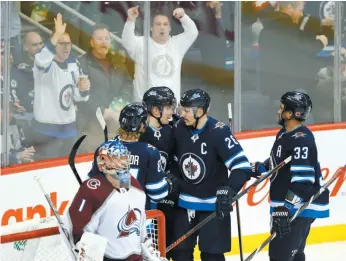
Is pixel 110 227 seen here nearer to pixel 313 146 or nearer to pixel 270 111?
pixel 313 146

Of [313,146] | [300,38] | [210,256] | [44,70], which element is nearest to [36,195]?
[44,70]

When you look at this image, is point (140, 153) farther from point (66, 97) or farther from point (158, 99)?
point (66, 97)

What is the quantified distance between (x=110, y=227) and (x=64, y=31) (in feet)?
8.63

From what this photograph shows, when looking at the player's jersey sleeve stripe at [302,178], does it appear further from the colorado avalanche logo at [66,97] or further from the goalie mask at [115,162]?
the colorado avalanche logo at [66,97]

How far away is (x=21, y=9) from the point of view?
19.6 ft

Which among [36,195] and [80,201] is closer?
[80,201]

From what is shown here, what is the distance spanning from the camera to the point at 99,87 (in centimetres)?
636

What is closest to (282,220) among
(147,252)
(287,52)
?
(147,252)

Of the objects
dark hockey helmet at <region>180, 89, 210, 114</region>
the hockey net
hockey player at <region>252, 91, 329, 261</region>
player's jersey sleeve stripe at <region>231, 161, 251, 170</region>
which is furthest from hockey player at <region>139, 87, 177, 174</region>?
the hockey net

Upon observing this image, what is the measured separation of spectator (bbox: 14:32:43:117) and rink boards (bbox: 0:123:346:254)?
0.35m

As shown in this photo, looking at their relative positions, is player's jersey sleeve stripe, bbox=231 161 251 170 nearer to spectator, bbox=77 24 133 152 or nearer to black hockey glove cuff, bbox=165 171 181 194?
black hockey glove cuff, bbox=165 171 181 194

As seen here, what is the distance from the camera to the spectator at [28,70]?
6.00m

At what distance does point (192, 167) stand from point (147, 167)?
43cm

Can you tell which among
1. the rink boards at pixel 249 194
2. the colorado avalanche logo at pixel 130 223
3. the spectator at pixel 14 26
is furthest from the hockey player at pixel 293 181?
the spectator at pixel 14 26
